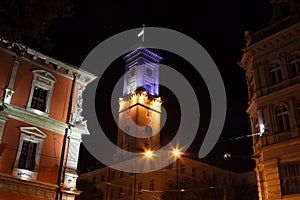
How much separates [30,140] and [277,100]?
60.7 ft

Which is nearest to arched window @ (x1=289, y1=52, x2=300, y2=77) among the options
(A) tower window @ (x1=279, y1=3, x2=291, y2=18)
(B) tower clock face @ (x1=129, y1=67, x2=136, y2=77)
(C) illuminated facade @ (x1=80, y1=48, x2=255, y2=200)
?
(A) tower window @ (x1=279, y1=3, x2=291, y2=18)

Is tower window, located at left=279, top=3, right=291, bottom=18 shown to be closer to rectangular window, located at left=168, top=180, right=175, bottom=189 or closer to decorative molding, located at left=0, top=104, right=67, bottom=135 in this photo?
decorative molding, located at left=0, top=104, right=67, bottom=135

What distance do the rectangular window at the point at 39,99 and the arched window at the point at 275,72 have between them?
59.0ft

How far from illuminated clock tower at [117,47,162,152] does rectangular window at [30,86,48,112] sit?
122ft

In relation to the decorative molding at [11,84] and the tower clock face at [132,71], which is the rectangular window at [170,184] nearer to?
the tower clock face at [132,71]

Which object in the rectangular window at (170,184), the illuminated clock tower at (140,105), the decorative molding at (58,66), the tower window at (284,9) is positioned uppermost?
the illuminated clock tower at (140,105)

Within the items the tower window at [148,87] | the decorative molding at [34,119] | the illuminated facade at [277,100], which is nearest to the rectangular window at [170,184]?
the tower window at [148,87]

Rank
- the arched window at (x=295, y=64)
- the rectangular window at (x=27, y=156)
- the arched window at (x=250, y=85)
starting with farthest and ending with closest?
the arched window at (x=250, y=85) → the arched window at (x=295, y=64) → the rectangular window at (x=27, y=156)

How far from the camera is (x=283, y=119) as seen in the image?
2342cm

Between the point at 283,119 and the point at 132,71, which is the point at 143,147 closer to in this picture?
the point at 132,71

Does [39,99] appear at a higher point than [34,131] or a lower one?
higher

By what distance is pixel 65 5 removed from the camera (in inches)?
503

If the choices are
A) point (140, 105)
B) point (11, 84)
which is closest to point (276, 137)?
point (11, 84)

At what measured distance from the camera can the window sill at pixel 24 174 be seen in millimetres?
22578
